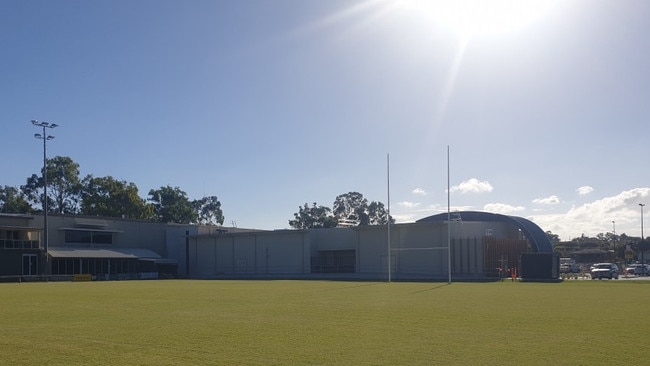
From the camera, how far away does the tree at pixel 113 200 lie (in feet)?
373

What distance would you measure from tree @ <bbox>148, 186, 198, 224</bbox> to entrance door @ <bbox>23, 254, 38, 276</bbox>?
169ft

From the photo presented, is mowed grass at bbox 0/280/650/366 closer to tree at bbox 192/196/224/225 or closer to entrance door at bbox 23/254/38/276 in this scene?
entrance door at bbox 23/254/38/276

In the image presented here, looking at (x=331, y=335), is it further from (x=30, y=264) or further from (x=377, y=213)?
(x=377, y=213)

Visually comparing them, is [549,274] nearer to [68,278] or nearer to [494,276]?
[494,276]

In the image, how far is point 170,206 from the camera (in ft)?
428

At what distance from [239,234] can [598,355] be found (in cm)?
7821

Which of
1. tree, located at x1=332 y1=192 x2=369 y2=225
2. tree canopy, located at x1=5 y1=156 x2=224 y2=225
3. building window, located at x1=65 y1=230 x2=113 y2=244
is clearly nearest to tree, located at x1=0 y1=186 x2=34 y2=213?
tree canopy, located at x1=5 y1=156 x2=224 y2=225

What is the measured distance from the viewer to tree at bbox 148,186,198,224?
426 feet

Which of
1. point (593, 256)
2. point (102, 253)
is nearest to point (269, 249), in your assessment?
point (102, 253)

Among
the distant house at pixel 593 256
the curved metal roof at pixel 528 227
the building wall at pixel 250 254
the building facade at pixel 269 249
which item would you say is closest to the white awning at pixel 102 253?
the building facade at pixel 269 249

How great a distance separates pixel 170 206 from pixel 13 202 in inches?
1134

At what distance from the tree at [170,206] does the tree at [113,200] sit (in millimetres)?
11975

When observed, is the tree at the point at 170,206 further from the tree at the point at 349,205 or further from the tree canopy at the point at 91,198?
the tree at the point at 349,205

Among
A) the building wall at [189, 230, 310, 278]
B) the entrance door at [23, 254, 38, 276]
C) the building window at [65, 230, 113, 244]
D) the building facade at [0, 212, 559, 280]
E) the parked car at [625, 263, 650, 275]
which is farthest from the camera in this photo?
the building window at [65, 230, 113, 244]
